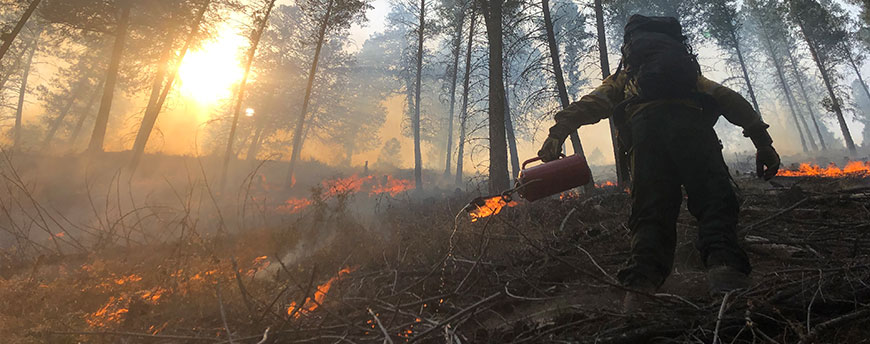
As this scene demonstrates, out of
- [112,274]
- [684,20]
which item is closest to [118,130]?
[112,274]

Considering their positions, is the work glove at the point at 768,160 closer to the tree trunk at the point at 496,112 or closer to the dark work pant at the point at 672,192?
the dark work pant at the point at 672,192

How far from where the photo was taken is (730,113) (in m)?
2.40

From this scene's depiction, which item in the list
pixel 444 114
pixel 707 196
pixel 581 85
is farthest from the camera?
pixel 444 114

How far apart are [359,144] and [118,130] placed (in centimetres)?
2076

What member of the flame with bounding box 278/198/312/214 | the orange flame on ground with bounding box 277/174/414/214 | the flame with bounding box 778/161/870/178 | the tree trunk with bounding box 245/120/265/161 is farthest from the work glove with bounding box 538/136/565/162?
the tree trunk with bounding box 245/120/265/161

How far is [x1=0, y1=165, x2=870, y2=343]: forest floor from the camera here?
4.91 ft

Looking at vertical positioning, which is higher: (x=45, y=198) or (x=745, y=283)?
(x=45, y=198)

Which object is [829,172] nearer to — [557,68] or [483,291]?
[557,68]

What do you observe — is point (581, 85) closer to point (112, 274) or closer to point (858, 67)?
point (858, 67)

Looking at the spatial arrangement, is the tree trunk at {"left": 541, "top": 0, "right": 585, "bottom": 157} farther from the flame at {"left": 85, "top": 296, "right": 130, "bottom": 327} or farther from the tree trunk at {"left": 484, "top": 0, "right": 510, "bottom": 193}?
the flame at {"left": 85, "top": 296, "right": 130, "bottom": 327}

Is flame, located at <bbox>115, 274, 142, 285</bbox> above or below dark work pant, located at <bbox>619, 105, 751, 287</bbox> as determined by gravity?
below

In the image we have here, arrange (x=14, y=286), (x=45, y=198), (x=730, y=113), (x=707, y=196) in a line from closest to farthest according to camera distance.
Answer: (x=707, y=196), (x=730, y=113), (x=14, y=286), (x=45, y=198)

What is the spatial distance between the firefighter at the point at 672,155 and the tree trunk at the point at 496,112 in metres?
5.20

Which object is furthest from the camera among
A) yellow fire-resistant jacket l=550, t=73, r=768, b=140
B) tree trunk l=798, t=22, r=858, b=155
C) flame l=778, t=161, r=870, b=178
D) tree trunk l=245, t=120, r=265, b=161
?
tree trunk l=245, t=120, r=265, b=161
